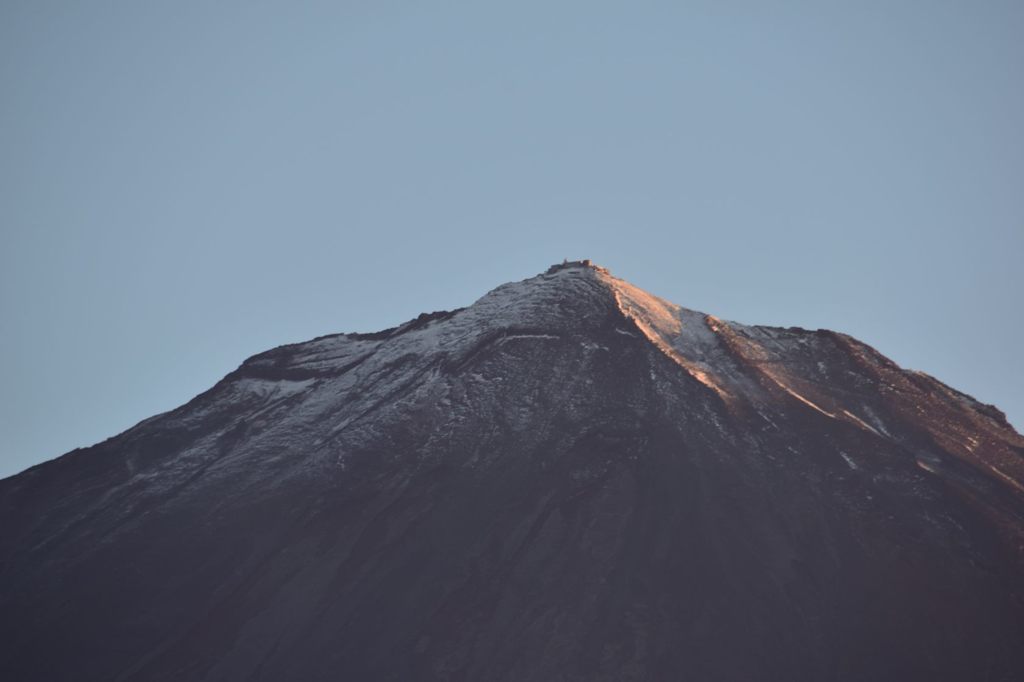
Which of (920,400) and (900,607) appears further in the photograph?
(920,400)

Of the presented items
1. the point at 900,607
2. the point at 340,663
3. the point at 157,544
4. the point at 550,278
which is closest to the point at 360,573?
the point at 340,663

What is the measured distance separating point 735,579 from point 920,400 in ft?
65.2

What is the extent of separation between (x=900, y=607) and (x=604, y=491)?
12927 mm

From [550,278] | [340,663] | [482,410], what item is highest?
[550,278]

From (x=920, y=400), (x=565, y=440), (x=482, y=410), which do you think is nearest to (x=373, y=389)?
(x=482, y=410)

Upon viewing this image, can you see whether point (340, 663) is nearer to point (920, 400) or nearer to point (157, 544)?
point (157, 544)

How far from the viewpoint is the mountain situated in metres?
44.8

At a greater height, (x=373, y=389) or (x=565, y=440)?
(x=373, y=389)

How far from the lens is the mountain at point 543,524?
44750 mm

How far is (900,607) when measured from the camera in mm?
45438

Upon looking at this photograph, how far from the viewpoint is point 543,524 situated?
165ft

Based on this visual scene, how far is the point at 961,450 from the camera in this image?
5666 cm

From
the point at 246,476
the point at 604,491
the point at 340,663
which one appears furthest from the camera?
the point at 246,476

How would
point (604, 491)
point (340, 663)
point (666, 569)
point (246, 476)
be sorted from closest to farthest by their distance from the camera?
point (340, 663) → point (666, 569) → point (604, 491) → point (246, 476)
